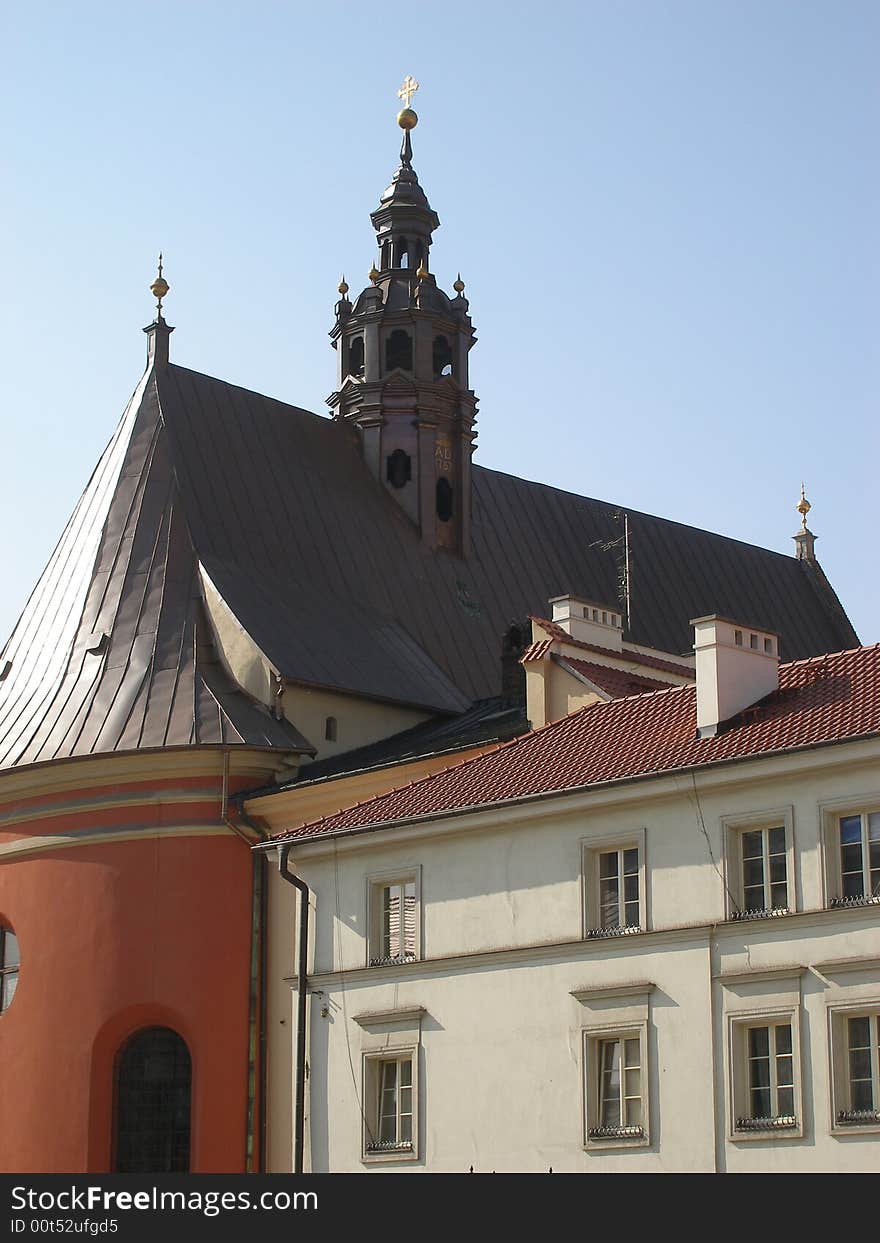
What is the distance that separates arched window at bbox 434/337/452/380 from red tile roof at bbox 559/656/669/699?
47.1 ft

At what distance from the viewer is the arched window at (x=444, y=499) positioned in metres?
46.1

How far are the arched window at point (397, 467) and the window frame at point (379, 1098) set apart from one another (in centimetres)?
2018

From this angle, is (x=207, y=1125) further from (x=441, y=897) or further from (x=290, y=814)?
(x=441, y=897)

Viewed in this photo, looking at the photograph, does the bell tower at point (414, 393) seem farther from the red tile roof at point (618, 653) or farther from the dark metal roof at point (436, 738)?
the red tile roof at point (618, 653)

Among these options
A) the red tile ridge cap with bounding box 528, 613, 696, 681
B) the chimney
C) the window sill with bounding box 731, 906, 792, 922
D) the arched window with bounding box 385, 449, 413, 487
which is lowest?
the window sill with bounding box 731, 906, 792, 922

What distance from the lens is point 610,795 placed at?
25406mm

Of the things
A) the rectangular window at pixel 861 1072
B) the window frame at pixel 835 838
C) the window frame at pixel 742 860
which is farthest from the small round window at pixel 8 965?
the rectangular window at pixel 861 1072

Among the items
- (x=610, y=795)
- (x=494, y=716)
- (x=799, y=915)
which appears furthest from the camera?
(x=494, y=716)

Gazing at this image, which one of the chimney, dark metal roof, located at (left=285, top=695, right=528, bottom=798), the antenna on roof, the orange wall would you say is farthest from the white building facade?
the antenna on roof

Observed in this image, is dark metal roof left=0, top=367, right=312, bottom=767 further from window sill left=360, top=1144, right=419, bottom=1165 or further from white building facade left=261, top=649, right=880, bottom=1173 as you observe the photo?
window sill left=360, top=1144, right=419, bottom=1165

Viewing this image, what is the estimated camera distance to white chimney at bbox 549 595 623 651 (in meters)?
35.5

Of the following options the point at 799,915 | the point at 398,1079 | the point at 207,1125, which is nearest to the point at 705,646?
the point at 799,915

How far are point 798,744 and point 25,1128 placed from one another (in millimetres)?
16330

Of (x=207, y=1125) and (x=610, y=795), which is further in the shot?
(x=207, y=1125)
